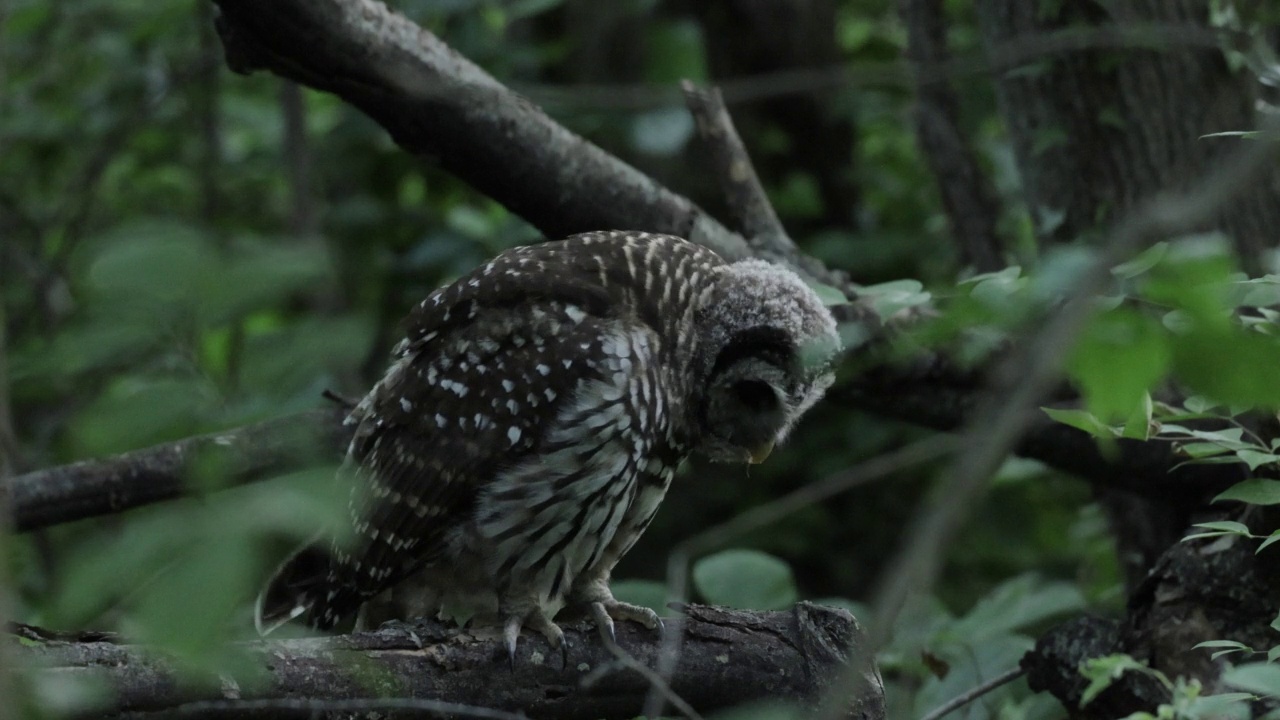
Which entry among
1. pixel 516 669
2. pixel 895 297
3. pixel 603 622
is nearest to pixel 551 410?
pixel 603 622

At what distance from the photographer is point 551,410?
3334 millimetres

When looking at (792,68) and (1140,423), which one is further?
(792,68)

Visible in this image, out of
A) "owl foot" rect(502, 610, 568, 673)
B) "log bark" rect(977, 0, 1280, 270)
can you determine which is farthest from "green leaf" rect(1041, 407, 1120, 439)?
"log bark" rect(977, 0, 1280, 270)

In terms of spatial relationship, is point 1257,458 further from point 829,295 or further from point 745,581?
point 745,581

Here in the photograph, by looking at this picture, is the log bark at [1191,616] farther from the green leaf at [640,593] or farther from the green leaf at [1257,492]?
the green leaf at [640,593]

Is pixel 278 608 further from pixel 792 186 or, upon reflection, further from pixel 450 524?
pixel 792 186

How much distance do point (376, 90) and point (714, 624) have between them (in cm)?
174

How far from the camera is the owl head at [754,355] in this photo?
3379mm

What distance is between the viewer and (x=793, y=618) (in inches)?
124

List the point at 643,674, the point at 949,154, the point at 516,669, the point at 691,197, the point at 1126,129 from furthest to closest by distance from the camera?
the point at 691,197, the point at 949,154, the point at 1126,129, the point at 516,669, the point at 643,674

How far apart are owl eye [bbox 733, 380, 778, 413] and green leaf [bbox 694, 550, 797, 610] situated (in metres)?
0.59

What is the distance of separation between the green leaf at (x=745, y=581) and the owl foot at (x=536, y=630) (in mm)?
752

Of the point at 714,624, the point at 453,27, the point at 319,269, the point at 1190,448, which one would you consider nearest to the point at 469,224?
the point at 453,27

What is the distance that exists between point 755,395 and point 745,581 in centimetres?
70
